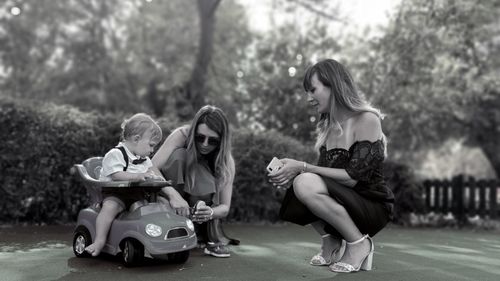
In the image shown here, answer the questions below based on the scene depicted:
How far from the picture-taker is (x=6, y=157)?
7.04 m

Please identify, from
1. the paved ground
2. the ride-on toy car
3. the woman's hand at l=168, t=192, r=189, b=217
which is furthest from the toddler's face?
the paved ground

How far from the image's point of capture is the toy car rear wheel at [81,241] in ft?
14.5

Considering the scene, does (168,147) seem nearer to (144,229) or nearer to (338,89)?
(144,229)

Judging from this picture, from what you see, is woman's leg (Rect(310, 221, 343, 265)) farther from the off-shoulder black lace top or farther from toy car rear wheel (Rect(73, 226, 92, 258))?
toy car rear wheel (Rect(73, 226, 92, 258))

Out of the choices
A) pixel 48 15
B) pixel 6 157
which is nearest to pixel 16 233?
pixel 6 157

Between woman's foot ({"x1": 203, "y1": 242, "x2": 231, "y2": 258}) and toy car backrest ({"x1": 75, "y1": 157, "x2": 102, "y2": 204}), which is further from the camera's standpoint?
woman's foot ({"x1": 203, "y1": 242, "x2": 231, "y2": 258})

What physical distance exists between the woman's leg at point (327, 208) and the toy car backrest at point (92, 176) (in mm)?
1489

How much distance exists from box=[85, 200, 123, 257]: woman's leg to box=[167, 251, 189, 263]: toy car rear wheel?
52 centimetres

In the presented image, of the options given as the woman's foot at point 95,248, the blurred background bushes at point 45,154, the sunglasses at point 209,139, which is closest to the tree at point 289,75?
the blurred background bushes at point 45,154

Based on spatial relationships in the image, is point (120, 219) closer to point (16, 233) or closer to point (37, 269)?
point (37, 269)

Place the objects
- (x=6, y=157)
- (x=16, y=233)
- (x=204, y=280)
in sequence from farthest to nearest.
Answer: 1. (x=6, y=157)
2. (x=16, y=233)
3. (x=204, y=280)

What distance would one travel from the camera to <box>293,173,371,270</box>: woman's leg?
4012mm

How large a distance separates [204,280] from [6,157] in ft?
14.0

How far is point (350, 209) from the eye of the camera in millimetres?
4062
